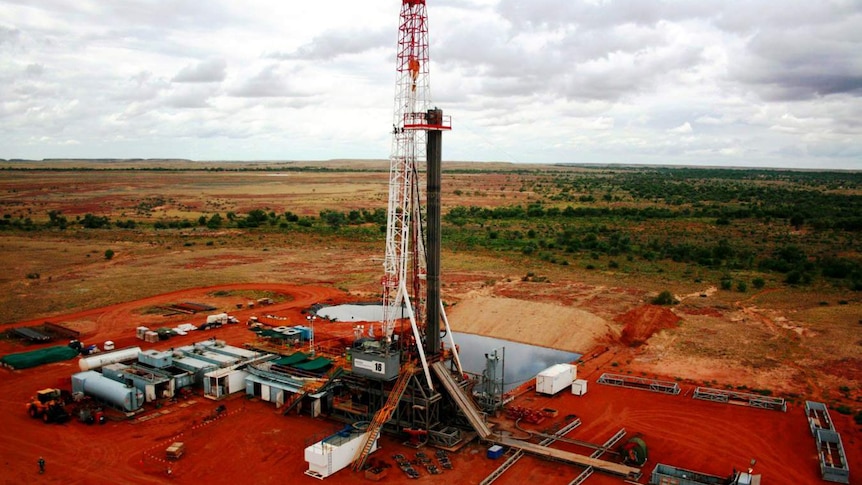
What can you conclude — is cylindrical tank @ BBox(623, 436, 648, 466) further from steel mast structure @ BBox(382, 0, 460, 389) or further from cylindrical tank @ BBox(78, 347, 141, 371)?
cylindrical tank @ BBox(78, 347, 141, 371)

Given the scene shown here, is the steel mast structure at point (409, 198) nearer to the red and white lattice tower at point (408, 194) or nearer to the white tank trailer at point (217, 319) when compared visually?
the red and white lattice tower at point (408, 194)

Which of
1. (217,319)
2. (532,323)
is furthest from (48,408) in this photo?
(532,323)

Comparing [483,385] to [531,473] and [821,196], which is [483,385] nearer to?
[531,473]

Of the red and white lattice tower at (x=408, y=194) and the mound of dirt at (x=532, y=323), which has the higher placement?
the red and white lattice tower at (x=408, y=194)

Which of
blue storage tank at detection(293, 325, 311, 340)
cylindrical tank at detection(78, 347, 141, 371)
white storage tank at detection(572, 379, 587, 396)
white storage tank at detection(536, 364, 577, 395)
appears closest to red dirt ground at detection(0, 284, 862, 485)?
white storage tank at detection(572, 379, 587, 396)

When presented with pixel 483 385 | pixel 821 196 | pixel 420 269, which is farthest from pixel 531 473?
pixel 821 196

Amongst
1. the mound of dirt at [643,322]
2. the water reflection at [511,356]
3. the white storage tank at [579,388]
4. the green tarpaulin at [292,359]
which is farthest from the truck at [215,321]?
the mound of dirt at [643,322]
